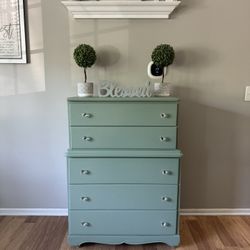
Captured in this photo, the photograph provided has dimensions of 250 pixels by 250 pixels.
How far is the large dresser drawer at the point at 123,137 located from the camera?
78.5 inches

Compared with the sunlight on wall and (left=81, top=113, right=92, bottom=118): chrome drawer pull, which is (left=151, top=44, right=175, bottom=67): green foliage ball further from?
the sunlight on wall

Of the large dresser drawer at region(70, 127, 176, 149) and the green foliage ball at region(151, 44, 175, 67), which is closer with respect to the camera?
the large dresser drawer at region(70, 127, 176, 149)

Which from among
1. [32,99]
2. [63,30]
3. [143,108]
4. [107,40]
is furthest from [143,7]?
[32,99]

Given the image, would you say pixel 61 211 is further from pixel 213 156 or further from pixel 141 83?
pixel 213 156

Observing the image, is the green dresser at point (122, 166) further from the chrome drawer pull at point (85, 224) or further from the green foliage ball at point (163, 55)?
the green foliage ball at point (163, 55)

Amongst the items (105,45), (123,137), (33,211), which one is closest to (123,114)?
(123,137)

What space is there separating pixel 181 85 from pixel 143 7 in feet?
2.35

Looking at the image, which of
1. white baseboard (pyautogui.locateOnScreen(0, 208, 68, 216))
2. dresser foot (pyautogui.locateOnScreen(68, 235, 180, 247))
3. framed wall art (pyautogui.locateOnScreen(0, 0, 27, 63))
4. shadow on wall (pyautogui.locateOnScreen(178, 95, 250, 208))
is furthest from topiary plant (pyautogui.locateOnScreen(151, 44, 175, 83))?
white baseboard (pyautogui.locateOnScreen(0, 208, 68, 216))

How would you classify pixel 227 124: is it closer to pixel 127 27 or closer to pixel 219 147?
pixel 219 147

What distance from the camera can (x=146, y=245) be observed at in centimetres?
212

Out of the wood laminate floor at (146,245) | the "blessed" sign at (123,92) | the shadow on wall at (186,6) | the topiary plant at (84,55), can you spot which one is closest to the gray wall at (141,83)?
the shadow on wall at (186,6)

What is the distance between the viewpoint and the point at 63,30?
92.4 inches

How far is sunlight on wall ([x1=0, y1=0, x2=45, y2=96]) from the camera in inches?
92.5

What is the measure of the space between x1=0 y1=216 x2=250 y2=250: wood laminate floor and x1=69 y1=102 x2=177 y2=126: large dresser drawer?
940mm
